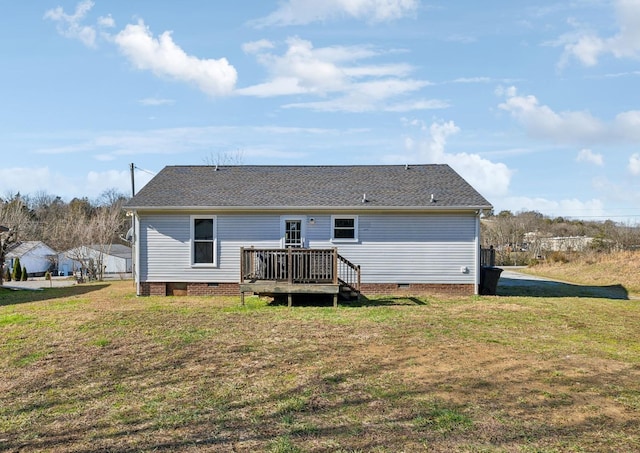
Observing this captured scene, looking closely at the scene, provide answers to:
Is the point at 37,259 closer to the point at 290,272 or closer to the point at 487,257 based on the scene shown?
the point at 290,272

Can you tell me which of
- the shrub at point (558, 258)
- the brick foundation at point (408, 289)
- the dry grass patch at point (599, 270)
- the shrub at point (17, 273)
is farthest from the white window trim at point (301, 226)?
the shrub at point (17, 273)

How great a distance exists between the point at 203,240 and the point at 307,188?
379 cm

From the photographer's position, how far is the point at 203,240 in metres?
14.6

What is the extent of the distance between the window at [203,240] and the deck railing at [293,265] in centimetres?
250

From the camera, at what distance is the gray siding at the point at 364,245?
14.5 m

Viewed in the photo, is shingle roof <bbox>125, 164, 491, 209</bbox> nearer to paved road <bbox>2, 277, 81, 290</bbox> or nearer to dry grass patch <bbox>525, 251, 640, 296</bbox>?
dry grass patch <bbox>525, 251, 640, 296</bbox>

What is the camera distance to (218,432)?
4.20 meters

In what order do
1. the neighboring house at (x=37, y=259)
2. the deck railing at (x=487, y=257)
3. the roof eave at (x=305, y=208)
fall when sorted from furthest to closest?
the neighboring house at (x=37, y=259), the deck railing at (x=487, y=257), the roof eave at (x=305, y=208)

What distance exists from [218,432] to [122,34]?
448 inches

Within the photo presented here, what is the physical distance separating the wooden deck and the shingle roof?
2413 millimetres

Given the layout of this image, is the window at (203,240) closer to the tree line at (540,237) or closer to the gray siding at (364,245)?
the gray siding at (364,245)

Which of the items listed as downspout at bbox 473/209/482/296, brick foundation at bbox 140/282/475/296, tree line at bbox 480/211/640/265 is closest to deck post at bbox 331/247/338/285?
brick foundation at bbox 140/282/475/296

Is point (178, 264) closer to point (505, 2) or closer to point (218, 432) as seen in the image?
point (218, 432)

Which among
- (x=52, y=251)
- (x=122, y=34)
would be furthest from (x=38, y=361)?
(x=52, y=251)
